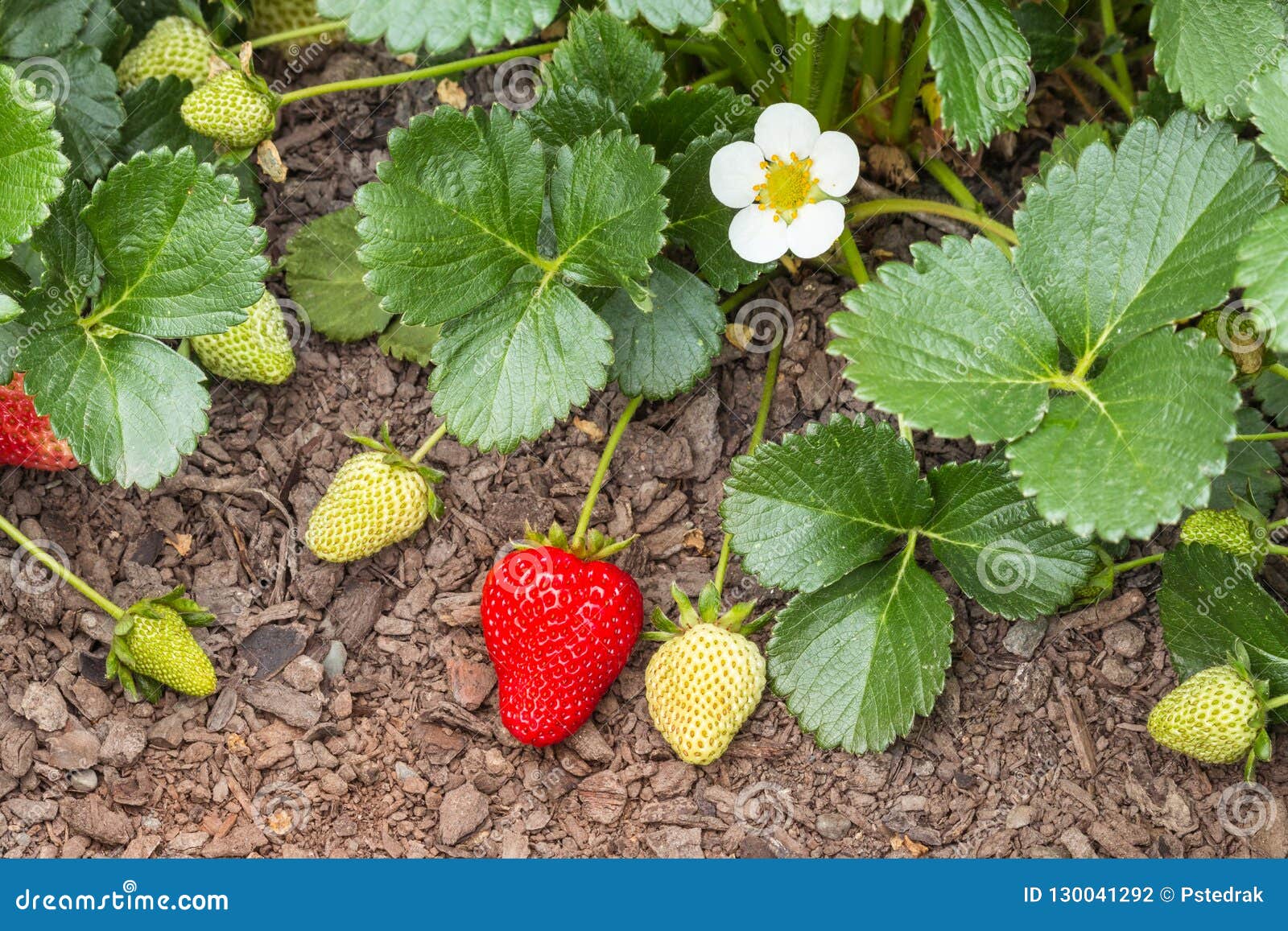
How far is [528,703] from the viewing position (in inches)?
60.1

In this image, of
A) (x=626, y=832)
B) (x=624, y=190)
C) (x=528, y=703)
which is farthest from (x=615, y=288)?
(x=626, y=832)

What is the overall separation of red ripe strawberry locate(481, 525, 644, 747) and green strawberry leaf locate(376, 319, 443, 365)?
36 cm

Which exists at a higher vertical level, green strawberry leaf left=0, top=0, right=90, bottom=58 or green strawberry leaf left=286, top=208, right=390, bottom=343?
green strawberry leaf left=0, top=0, right=90, bottom=58

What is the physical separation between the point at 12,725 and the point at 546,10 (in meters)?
1.11

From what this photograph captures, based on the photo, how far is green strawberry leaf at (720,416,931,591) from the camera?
146 cm

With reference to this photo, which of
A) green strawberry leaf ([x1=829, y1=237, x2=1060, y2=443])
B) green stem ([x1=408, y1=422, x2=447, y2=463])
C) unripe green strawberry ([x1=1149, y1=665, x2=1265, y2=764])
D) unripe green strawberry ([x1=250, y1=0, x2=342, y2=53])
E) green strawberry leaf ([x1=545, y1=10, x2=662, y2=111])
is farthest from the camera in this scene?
unripe green strawberry ([x1=250, y1=0, x2=342, y2=53])

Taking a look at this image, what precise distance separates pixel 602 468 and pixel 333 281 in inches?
19.5

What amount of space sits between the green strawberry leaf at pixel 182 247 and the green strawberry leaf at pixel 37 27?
12.7 inches

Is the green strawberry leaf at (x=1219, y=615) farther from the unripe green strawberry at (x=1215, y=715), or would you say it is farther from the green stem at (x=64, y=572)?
the green stem at (x=64, y=572)

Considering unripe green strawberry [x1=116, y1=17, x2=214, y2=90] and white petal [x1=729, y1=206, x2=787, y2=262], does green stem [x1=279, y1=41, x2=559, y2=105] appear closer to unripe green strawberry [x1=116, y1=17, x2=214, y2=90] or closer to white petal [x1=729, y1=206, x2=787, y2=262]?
unripe green strawberry [x1=116, y1=17, x2=214, y2=90]

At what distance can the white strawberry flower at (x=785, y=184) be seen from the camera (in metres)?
1.49

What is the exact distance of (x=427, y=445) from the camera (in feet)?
5.33

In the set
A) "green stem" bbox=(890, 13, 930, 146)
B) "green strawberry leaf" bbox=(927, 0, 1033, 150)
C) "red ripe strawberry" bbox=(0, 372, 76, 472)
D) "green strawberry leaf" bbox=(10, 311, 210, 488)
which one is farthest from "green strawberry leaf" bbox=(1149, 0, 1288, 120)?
"red ripe strawberry" bbox=(0, 372, 76, 472)

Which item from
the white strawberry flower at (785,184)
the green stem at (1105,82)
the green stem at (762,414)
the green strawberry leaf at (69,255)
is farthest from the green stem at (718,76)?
the green strawberry leaf at (69,255)
